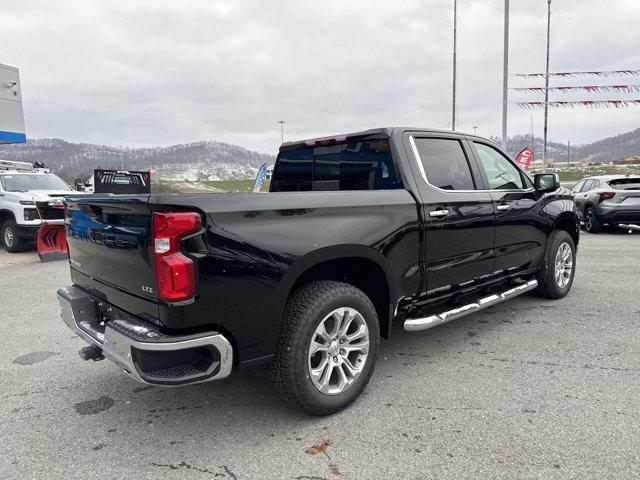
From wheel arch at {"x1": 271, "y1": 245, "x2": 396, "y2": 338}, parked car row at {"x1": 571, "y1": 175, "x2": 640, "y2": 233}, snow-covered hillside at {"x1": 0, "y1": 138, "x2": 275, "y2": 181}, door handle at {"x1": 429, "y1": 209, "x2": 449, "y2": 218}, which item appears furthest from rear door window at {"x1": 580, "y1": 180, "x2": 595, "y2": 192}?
snow-covered hillside at {"x1": 0, "y1": 138, "x2": 275, "y2": 181}

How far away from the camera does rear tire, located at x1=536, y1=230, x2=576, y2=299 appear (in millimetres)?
5160

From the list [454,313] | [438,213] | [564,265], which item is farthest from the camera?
[564,265]

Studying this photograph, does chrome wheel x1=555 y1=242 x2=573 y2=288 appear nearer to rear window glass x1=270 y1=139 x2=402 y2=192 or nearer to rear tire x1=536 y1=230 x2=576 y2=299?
rear tire x1=536 y1=230 x2=576 y2=299

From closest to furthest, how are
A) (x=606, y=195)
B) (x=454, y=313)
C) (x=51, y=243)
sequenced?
1. (x=454, y=313)
2. (x=51, y=243)
3. (x=606, y=195)

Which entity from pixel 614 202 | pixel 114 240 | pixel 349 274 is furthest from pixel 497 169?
pixel 614 202

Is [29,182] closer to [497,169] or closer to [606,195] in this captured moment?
[497,169]

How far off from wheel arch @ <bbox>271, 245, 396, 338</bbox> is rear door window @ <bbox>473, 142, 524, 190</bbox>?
1.67 meters

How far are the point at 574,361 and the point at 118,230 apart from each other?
3.43 m

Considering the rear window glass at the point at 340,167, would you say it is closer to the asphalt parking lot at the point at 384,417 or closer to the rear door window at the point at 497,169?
the rear door window at the point at 497,169

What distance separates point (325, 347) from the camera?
9.55 ft

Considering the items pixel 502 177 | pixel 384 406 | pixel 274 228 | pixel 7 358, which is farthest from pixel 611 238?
pixel 7 358

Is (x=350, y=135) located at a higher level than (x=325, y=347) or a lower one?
higher

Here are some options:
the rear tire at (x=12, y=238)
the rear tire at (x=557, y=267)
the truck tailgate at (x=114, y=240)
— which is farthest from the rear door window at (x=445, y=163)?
the rear tire at (x=12, y=238)

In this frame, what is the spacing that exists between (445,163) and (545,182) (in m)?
1.59
